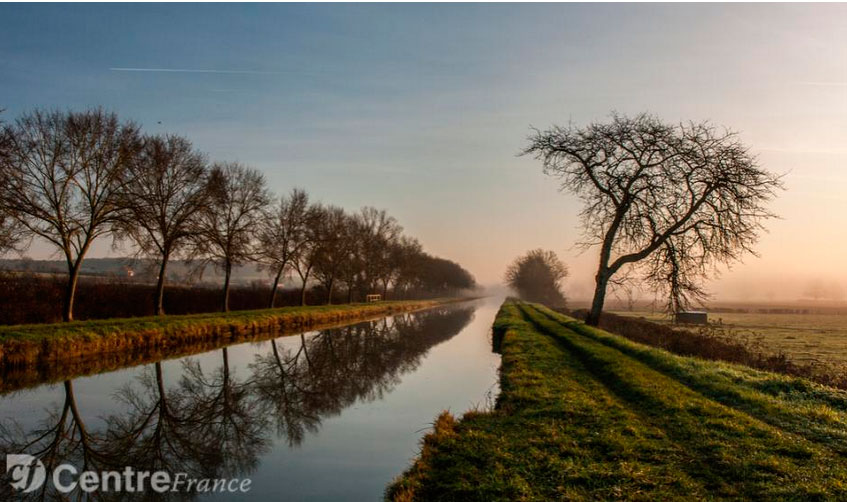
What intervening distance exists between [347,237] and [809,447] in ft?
165

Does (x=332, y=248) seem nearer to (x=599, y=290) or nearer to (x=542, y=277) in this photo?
(x=599, y=290)

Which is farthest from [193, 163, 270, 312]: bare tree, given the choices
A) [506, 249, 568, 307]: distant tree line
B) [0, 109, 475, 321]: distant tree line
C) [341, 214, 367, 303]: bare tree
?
[506, 249, 568, 307]: distant tree line

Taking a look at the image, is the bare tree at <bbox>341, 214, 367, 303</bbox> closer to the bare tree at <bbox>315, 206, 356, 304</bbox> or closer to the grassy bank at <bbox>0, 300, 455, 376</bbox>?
the bare tree at <bbox>315, 206, 356, 304</bbox>

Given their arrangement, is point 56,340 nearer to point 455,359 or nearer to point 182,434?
point 182,434

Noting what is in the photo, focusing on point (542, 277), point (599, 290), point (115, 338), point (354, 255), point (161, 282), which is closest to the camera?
point (115, 338)

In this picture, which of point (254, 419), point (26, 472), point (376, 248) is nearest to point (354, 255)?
point (376, 248)

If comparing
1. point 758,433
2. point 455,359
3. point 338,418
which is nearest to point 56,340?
point 338,418

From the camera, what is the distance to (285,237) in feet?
141

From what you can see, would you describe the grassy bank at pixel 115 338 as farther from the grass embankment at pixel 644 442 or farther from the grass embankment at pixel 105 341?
the grass embankment at pixel 644 442

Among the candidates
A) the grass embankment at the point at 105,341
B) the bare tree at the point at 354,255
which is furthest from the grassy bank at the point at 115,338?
the bare tree at the point at 354,255

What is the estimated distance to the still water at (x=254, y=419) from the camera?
312 inches

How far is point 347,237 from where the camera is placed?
55.5 m

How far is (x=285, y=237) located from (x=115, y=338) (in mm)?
23187

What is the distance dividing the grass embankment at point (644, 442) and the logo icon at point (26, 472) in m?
4.94
